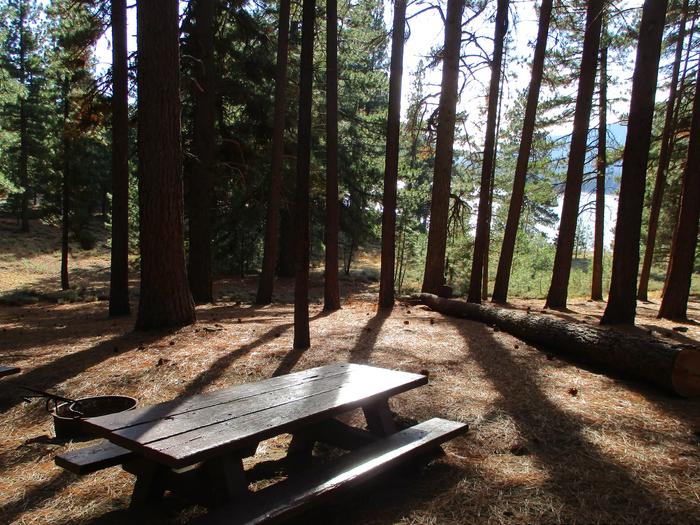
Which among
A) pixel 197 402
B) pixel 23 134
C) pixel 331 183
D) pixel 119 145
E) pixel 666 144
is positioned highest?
pixel 23 134

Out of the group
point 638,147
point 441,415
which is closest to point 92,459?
point 441,415

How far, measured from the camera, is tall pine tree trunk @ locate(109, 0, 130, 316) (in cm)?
1012

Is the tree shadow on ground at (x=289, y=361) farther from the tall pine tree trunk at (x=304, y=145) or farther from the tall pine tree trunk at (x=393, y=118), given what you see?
the tall pine tree trunk at (x=393, y=118)

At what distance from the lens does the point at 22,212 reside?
3591 centimetres

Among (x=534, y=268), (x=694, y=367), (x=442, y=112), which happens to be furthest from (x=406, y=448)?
(x=534, y=268)

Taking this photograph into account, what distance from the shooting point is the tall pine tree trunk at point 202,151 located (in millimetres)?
12367

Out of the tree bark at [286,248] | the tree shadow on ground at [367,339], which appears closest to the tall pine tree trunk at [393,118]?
the tree shadow on ground at [367,339]

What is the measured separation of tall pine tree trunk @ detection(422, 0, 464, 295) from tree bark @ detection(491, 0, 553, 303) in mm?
1916

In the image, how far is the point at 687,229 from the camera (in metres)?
10.1

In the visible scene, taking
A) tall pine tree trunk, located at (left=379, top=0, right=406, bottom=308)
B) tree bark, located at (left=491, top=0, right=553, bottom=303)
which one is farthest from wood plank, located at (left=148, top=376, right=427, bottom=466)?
tree bark, located at (left=491, top=0, right=553, bottom=303)

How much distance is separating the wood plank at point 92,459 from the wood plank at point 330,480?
82cm

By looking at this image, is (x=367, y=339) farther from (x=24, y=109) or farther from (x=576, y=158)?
(x=24, y=109)

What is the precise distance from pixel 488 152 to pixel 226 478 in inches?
426

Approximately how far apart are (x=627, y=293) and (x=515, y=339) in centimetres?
234
